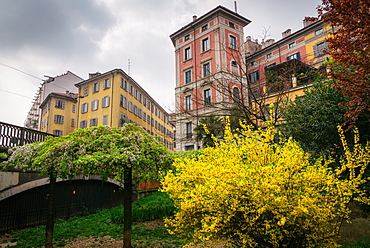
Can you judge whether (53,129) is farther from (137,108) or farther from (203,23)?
(203,23)

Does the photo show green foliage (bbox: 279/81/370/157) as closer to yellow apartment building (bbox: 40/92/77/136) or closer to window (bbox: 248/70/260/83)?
window (bbox: 248/70/260/83)

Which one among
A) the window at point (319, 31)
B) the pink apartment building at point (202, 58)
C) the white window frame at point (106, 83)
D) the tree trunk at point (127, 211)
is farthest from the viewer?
the white window frame at point (106, 83)

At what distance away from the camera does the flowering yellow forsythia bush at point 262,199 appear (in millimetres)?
3688

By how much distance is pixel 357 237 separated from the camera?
26.2ft

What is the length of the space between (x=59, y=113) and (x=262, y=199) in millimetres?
38392

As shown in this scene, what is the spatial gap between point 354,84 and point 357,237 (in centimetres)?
542

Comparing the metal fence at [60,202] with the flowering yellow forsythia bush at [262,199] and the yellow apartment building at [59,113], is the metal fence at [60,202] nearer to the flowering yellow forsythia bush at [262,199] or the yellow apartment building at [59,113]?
the flowering yellow forsythia bush at [262,199]

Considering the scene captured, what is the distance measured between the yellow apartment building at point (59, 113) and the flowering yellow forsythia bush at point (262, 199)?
1422 inches

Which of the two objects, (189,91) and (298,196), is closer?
(298,196)

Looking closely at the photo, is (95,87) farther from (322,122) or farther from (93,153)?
(322,122)

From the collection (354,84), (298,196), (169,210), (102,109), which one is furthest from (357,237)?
(102,109)

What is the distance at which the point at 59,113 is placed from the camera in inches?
1423

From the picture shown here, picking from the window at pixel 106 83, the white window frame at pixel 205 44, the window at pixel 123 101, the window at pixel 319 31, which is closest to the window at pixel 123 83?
the window at pixel 123 101

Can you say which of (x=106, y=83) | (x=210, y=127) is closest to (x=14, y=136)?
(x=210, y=127)
